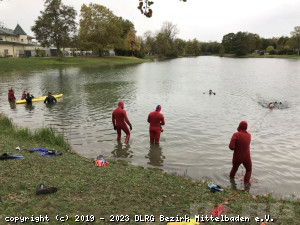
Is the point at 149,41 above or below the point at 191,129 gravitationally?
above

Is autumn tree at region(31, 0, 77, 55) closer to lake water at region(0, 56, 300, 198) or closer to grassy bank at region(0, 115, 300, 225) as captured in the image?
lake water at region(0, 56, 300, 198)

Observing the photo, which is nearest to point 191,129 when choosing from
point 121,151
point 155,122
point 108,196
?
point 155,122

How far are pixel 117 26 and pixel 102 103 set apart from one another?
68.9 m

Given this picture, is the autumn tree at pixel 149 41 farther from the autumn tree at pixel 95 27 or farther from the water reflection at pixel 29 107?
the water reflection at pixel 29 107

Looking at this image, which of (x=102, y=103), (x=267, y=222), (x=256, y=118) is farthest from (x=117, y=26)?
(x=267, y=222)

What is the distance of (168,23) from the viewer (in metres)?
150

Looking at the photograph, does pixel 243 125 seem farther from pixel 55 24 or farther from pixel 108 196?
pixel 55 24

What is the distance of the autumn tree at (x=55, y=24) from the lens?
69938 mm

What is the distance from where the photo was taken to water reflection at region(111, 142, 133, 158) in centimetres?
1096

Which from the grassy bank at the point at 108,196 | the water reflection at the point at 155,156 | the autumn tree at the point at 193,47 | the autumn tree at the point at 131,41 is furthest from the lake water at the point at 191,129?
the autumn tree at the point at 193,47

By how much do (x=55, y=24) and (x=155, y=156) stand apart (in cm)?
7171

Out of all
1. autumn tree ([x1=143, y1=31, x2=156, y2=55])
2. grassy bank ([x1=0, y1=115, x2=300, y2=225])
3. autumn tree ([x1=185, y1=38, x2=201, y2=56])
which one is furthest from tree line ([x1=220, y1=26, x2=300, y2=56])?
grassy bank ([x1=0, y1=115, x2=300, y2=225])

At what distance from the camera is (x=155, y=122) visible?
37.2ft

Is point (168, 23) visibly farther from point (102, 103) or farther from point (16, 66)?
point (102, 103)
